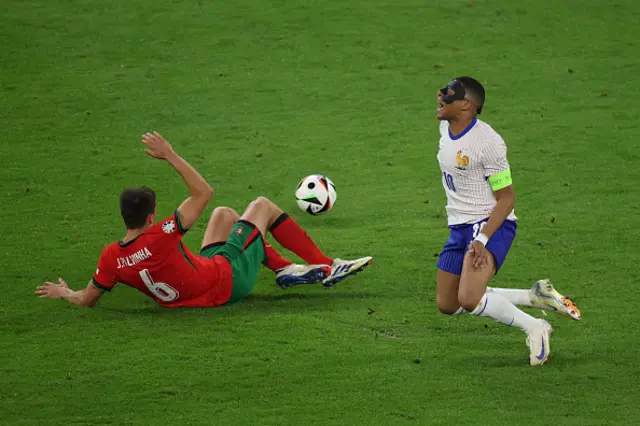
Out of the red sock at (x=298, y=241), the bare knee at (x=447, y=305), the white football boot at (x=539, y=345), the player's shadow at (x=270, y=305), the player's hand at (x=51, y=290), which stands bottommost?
the white football boot at (x=539, y=345)

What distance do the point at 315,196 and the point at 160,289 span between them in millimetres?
2542

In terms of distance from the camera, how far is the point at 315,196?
958cm

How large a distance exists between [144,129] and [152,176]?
1536 mm

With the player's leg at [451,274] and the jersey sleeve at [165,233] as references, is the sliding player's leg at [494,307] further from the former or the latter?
the jersey sleeve at [165,233]

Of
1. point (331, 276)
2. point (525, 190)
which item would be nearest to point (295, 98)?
point (525, 190)

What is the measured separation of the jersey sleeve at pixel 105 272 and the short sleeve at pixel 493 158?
267 centimetres

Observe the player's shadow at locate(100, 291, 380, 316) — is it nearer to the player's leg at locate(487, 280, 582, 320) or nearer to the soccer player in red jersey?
the soccer player in red jersey

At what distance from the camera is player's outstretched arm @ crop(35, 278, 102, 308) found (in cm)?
737

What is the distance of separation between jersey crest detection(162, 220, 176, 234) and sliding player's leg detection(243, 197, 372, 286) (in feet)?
3.73

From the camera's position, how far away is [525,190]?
10.4 m

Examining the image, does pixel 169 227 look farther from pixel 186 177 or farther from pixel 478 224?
pixel 478 224

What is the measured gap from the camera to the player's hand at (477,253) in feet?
21.5

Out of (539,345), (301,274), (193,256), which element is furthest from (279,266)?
(539,345)

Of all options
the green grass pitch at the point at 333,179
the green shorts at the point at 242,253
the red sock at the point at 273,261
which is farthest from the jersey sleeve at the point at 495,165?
the red sock at the point at 273,261
